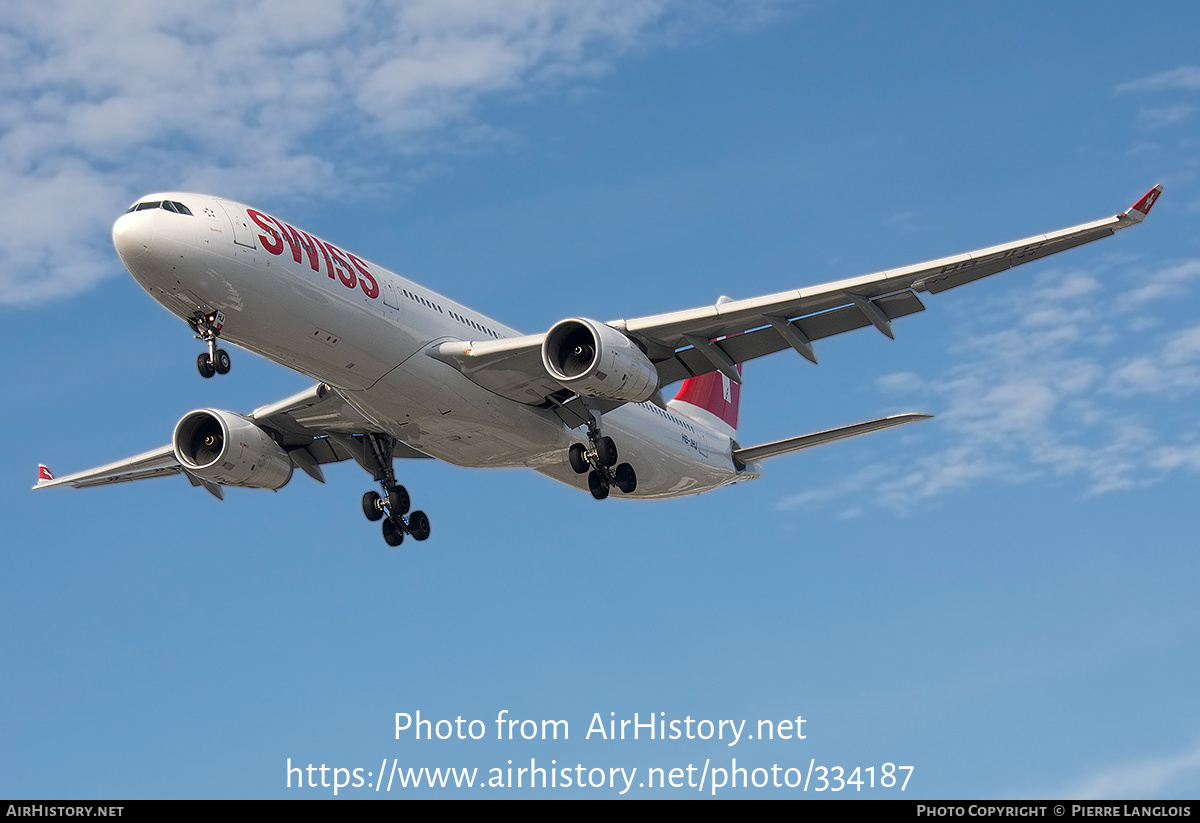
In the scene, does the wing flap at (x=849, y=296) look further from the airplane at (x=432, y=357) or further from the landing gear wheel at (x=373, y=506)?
the landing gear wheel at (x=373, y=506)

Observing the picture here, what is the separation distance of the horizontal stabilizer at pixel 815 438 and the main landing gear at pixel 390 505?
27.6 ft

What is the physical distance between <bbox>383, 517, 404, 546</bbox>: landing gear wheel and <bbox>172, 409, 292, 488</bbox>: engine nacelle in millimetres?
2961

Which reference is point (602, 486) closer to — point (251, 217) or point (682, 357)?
point (682, 357)

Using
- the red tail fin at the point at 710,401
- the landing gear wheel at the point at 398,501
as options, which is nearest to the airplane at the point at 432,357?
the landing gear wheel at the point at 398,501

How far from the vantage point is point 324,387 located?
31031 mm

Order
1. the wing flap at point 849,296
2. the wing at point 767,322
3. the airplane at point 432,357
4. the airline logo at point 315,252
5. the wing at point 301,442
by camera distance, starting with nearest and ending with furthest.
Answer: the airplane at point 432,357 → the airline logo at point 315,252 → the wing flap at point 849,296 → the wing at point 767,322 → the wing at point 301,442

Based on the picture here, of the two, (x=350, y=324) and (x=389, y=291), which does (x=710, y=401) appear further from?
(x=350, y=324)

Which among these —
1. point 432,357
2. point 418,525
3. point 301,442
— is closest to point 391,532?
point 418,525

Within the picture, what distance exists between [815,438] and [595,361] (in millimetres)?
7822

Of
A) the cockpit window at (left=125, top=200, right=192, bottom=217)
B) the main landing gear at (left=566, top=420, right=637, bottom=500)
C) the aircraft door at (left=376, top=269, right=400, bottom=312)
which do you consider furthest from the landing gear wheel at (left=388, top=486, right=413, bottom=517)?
the cockpit window at (left=125, top=200, right=192, bottom=217)

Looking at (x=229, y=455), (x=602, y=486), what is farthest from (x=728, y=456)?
(x=229, y=455)

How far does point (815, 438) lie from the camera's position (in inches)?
1319

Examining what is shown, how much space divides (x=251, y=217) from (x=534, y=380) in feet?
22.7

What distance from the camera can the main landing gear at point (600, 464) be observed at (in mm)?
31266
